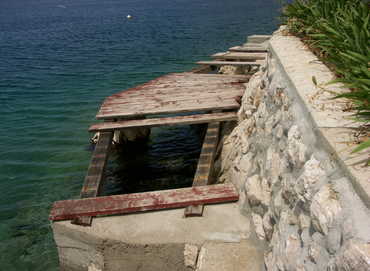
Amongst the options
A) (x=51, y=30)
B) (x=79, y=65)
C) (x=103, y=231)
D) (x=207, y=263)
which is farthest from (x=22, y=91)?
(x=51, y=30)

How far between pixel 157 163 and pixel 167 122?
2.46 metres

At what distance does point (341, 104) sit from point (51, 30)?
35414 millimetres

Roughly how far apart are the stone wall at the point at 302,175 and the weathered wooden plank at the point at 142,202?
1.07 feet

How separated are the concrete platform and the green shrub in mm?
2022

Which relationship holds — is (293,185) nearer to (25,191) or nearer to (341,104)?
(341,104)

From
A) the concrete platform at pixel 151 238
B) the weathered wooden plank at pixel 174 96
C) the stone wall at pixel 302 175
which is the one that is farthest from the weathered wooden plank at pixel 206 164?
the weathered wooden plank at pixel 174 96

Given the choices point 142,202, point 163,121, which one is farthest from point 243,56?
point 142,202

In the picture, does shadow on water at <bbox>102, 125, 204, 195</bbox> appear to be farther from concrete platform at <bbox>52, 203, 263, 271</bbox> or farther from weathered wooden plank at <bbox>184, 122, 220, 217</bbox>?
concrete platform at <bbox>52, 203, 263, 271</bbox>

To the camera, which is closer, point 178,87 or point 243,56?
point 178,87

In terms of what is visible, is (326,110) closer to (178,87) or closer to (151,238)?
(151,238)

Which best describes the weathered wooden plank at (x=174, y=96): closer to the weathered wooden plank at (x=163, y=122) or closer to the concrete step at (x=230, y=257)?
the weathered wooden plank at (x=163, y=122)

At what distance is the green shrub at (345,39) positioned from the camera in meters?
3.37

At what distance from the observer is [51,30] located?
3503 cm

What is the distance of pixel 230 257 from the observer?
167 inches
